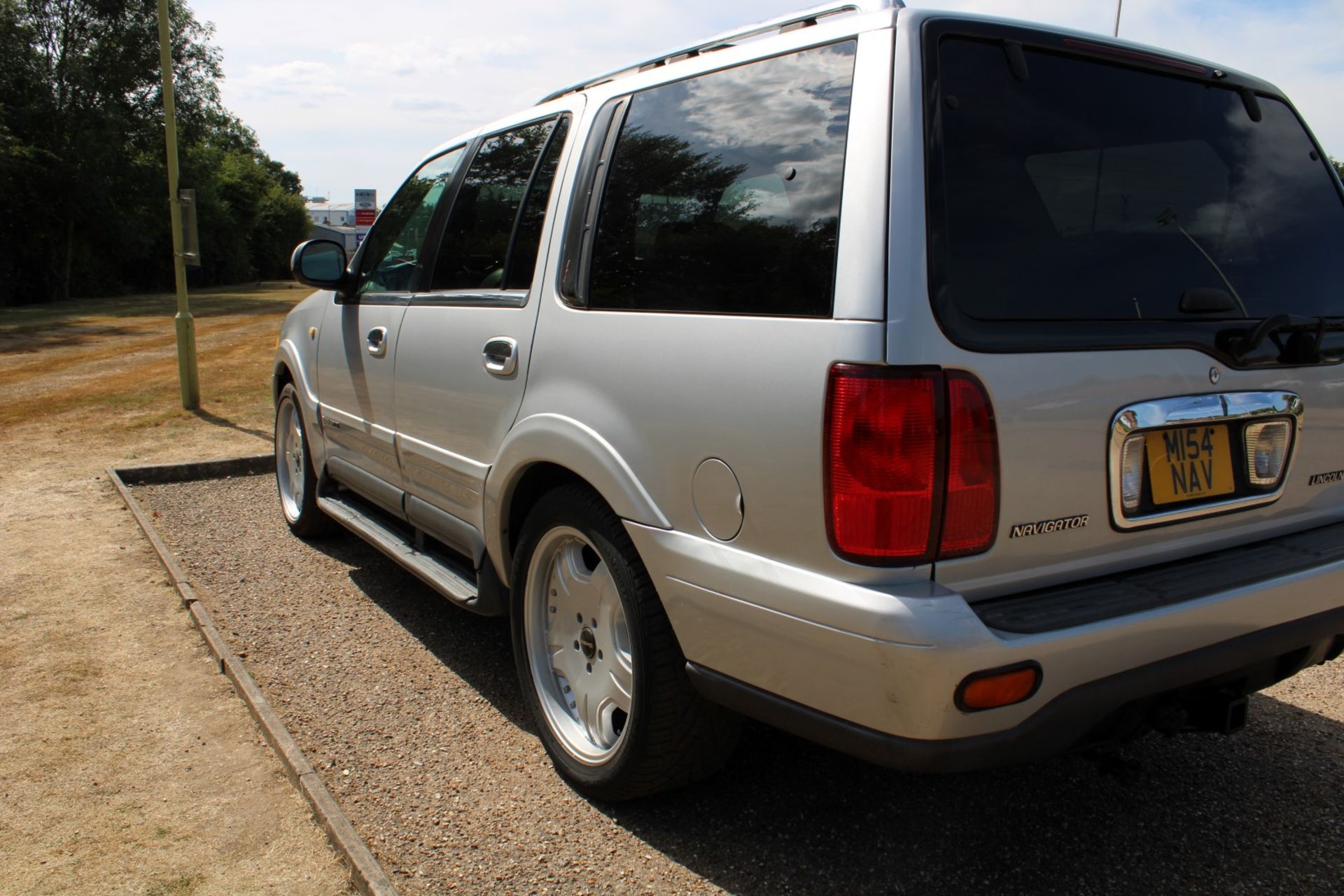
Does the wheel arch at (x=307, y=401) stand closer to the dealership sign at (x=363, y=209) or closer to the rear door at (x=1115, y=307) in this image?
the rear door at (x=1115, y=307)

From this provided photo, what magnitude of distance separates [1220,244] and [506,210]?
218cm

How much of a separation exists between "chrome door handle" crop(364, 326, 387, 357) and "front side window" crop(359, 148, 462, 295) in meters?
0.18

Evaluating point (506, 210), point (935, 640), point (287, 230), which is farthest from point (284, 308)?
point (287, 230)

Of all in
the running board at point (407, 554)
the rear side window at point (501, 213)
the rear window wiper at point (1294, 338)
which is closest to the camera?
the rear window wiper at point (1294, 338)

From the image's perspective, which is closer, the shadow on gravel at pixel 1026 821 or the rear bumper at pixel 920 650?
the rear bumper at pixel 920 650

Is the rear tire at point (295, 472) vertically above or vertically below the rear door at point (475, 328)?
below

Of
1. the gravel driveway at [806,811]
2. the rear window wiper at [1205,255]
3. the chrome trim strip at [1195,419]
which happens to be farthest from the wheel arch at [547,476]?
the rear window wiper at [1205,255]

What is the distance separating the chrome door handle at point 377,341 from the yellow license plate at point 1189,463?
9.61ft

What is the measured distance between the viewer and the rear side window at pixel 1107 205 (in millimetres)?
2174

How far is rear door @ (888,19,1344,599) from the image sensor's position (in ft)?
6.98

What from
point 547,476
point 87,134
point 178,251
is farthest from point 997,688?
point 87,134

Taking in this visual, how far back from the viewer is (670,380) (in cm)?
248

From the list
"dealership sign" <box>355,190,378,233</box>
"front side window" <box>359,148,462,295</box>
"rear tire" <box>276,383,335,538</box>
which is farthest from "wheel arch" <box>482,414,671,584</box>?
"dealership sign" <box>355,190,378,233</box>

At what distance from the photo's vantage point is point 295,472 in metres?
5.84
